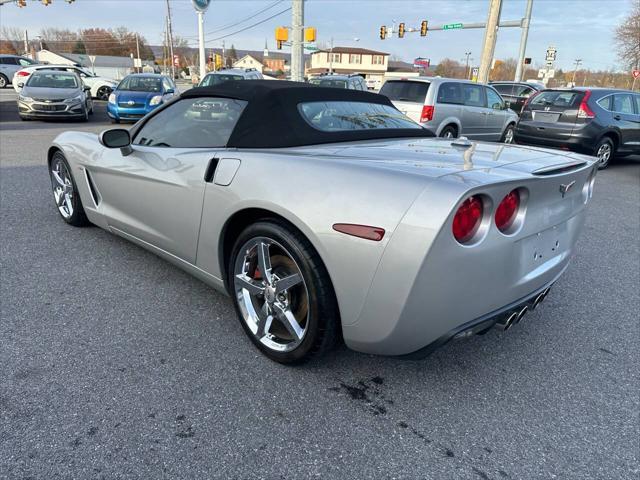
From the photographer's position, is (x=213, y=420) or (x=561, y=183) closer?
(x=213, y=420)

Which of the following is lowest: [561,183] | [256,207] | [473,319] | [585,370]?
[585,370]

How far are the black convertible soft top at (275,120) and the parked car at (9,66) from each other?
32.9m

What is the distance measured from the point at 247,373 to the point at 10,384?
3.63 ft

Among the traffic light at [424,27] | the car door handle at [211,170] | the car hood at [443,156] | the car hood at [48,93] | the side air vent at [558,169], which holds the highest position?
the traffic light at [424,27]

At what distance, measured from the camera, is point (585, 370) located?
2.52 m

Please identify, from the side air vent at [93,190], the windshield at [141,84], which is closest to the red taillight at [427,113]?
the side air vent at [93,190]

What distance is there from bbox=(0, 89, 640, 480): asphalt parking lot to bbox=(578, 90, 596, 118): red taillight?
6.77 meters

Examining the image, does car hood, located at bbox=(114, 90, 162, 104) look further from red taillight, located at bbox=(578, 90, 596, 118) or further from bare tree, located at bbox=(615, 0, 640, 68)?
bare tree, located at bbox=(615, 0, 640, 68)

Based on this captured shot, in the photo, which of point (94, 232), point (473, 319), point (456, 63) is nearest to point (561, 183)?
point (473, 319)

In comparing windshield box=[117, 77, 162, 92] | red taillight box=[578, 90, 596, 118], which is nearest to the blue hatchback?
windshield box=[117, 77, 162, 92]

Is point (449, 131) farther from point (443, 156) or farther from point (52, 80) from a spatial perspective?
point (52, 80)

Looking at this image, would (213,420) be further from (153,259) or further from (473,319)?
(153,259)

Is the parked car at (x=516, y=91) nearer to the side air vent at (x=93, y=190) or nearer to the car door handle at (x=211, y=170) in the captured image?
the side air vent at (x=93, y=190)

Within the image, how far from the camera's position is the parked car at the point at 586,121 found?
352 inches
